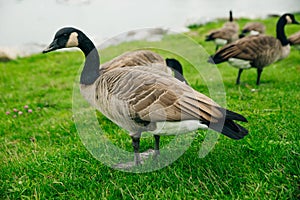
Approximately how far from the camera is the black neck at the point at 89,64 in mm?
4630

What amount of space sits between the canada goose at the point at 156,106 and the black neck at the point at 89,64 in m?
0.30

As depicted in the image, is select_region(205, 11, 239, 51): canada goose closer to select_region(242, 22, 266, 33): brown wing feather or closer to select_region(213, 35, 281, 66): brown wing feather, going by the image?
select_region(242, 22, 266, 33): brown wing feather

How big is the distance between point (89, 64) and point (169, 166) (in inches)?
70.7

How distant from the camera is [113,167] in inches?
169

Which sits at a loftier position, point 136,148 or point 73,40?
point 73,40

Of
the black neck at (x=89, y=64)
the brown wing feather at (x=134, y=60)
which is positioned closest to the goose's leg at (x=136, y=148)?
the black neck at (x=89, y=64)

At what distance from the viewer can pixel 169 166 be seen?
4.09 metres

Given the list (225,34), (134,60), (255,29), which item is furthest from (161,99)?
(255,29)

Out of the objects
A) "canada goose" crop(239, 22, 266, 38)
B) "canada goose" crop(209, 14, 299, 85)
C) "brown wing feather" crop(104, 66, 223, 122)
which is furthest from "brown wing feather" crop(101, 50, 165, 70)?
"canada goose" crop(239, 22, 266, 38)

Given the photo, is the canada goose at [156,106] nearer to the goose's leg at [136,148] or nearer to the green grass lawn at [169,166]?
the goose's leg at [136,148]

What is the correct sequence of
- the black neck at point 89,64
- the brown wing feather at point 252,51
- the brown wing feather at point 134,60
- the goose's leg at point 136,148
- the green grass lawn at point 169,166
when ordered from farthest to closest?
the brown wing feather at point 252,51, the brown wing feather at point 134,60, the black neck at point 89,64, the goose's leg at point 136,148, the green grass lawn at point 169,166

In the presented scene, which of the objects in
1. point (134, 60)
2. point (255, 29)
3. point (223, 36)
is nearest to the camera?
→ point (134, 60)

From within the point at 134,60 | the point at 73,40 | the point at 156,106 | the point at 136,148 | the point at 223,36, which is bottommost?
the point at 223,36

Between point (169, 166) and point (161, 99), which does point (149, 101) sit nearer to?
point (161, 99)
